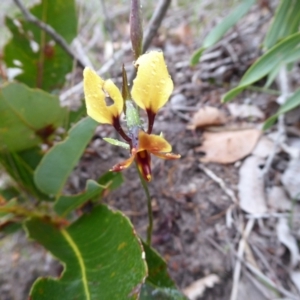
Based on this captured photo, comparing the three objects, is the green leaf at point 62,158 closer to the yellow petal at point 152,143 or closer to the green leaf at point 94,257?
the green leaf at point 94,257

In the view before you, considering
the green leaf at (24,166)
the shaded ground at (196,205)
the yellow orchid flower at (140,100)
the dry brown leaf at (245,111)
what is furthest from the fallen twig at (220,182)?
the yellow orchid flower at (140,100)

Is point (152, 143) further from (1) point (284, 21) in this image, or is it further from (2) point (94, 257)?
(1) point (284, 21)

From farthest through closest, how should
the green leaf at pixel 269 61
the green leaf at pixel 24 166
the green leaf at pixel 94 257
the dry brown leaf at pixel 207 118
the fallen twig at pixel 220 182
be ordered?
the dry brown leaf at pixel 207 118
the fallen twig at pixel 220 182
the green leaf at pixel 24 166
the green leaf at pixel 269 61
the green leaf at pixel 94 257

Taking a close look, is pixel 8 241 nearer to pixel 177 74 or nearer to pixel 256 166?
pixel 256 166

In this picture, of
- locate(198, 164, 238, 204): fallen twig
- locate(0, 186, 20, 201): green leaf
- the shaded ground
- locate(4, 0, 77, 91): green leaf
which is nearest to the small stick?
locate(4, 0, 77, 91): green leaf

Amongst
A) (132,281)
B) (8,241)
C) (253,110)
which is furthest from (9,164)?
(253,110)

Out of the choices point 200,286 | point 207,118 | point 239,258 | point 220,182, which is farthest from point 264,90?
point 200,286
